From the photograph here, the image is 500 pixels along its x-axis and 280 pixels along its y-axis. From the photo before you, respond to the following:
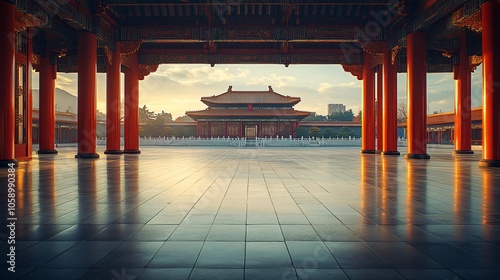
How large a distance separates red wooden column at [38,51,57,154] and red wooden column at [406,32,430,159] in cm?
1891

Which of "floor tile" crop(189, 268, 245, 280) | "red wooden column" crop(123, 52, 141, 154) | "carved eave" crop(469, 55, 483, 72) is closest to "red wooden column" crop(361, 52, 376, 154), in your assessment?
"carved eave" crop(469, 55, 483, 72)

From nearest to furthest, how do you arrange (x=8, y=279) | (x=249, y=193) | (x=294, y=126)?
(x=8, y=279) → (x=249, y=193) → (x=294, y=126)

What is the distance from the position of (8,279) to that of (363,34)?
18.5 metres

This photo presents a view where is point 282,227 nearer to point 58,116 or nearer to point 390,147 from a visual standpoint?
point 390,147

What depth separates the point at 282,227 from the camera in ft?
12.7

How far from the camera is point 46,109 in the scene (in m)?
20.1

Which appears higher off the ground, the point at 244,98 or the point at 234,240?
the point at 244,98

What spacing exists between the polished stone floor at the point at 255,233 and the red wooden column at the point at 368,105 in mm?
14885

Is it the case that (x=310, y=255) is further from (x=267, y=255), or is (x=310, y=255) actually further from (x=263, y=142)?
(x=263, y=142)

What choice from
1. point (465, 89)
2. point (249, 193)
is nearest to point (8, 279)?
point (249, 193)

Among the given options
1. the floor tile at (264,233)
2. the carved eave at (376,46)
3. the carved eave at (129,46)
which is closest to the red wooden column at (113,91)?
the carved eave at (129,46)

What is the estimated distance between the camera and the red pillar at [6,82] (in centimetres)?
1077

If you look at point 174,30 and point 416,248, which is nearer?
point 416,248

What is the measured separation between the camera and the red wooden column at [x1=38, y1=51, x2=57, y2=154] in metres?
20.0
